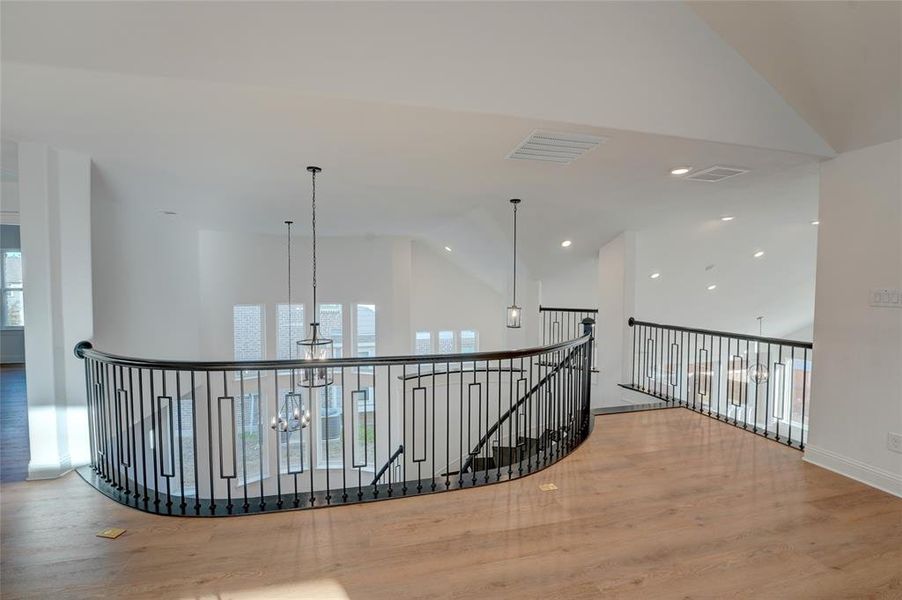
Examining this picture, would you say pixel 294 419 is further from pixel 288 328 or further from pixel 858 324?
pixel 858 324

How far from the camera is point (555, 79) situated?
260cm

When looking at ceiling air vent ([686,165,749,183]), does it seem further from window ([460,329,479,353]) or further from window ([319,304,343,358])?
window ([319,304,343,358])

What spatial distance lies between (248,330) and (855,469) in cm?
939

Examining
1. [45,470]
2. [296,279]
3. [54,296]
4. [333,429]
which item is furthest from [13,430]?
[333,429]

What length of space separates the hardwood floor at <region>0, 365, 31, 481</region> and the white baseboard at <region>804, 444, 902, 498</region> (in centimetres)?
644

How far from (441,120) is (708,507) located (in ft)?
10.4

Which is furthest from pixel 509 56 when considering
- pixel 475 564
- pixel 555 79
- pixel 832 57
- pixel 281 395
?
pixel 281 395

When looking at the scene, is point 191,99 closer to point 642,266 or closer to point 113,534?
point 113,534

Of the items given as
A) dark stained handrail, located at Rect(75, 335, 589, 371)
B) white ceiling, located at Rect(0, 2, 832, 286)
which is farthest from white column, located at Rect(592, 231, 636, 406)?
dark stained handrail, located at Rect(75, 335, 589, 371)

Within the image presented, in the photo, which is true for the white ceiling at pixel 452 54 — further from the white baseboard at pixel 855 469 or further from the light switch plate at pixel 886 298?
the white baseboard at pixel 855 469

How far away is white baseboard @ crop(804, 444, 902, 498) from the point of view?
9.84ft

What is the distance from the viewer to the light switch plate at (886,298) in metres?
2.97

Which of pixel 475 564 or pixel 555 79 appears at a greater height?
pixel 555 79

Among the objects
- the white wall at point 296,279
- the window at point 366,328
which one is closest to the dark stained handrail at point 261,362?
the white wall at point 296,279
